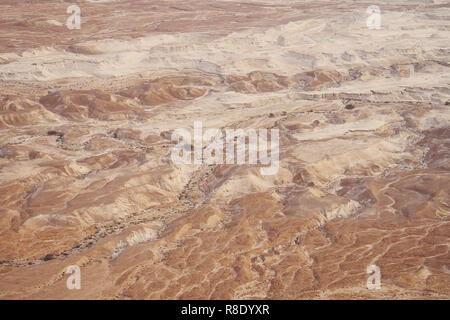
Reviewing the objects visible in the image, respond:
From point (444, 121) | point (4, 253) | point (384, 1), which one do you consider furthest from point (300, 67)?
point (384, 1)

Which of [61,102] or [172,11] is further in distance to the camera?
[172,11]

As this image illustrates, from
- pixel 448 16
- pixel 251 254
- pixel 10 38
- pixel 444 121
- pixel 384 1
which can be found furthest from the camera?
pixel 384 1

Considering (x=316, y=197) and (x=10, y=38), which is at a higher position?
(x=10, y=38)

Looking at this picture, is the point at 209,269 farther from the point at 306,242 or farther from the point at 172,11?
the point at 172,11

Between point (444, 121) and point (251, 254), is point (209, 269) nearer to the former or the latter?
point (251, 254)

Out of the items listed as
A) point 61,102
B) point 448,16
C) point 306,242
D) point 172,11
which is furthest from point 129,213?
point 448,16
